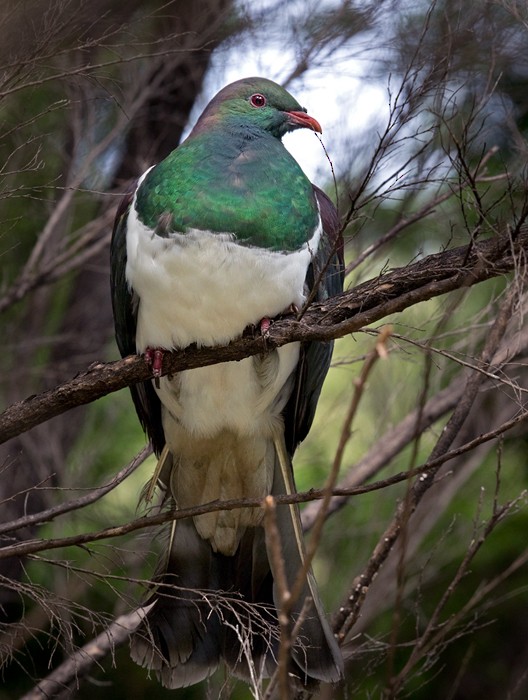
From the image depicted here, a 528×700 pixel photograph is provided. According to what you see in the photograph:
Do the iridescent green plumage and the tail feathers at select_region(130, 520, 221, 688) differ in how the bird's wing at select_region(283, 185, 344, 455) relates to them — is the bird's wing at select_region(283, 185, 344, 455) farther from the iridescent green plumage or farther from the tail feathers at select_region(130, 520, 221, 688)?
the tail feathers at select_region(130, 520, 221, 688)

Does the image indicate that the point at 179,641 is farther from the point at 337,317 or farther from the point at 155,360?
the point at 337,317

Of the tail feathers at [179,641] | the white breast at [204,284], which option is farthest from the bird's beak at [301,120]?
the tail feathers at [179,641]

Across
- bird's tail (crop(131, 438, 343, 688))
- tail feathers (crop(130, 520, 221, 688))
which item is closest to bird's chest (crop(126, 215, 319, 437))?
bird's tail (crop(131, 438, 343, 688))

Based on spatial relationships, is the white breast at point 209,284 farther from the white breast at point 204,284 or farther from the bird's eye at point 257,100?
the bird's eye at point 257,100

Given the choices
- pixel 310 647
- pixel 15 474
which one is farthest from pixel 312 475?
pixel 310 647

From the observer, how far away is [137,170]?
180 inches

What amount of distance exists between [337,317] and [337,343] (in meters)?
2.48

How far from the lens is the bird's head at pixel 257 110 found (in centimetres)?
332

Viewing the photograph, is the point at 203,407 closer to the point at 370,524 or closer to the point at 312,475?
the point at 370,524

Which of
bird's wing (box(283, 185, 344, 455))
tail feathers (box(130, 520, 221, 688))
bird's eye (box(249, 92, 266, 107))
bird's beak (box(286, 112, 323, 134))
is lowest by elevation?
tail feathers (box(130, 520, 221, 688))

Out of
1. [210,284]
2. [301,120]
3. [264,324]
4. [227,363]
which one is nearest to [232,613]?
[227,363]

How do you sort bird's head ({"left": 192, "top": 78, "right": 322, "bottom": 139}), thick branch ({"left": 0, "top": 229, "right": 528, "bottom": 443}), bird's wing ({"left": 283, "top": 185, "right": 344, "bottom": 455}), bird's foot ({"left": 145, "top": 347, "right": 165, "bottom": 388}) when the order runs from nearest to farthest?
thick branch ({"left": 0, "top": 229, "right": 528, "bottom": 443}) → bird's foot ({"left": 145, "top": 347, "right": 165, "bottom": 388}) → bird's wing ({"left": 283, "top": 185, "right": 344, "bottom": 455}) → bird's head ({"left": 192, "top": 78, "right": 322, "bottom": 139})

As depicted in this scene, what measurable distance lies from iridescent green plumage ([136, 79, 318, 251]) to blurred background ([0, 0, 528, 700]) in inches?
9.1

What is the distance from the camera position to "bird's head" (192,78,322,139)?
10.9 ft
